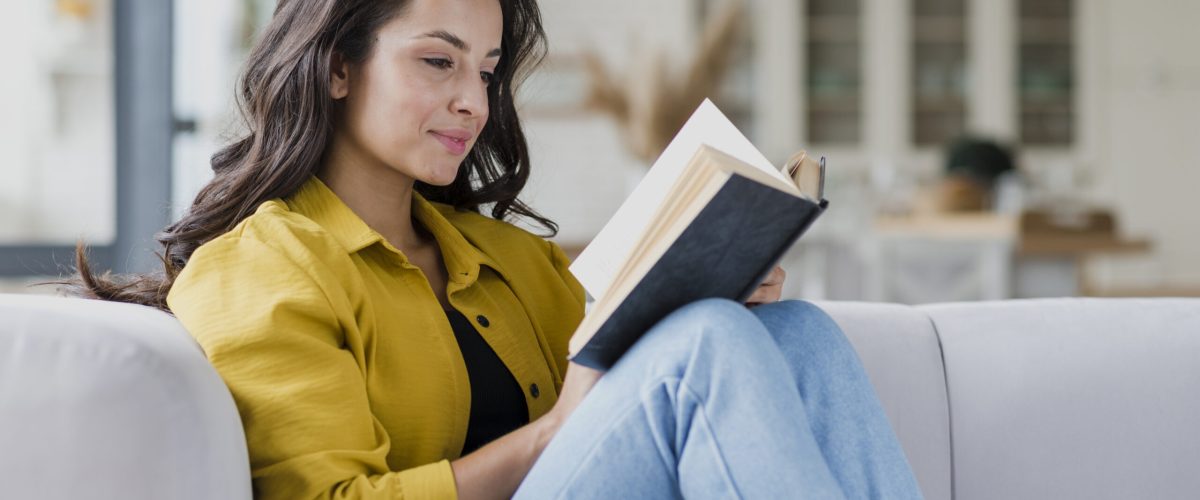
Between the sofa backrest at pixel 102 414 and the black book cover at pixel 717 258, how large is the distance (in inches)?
13.2

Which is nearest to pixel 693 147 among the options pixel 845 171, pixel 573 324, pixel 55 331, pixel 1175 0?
pixel 573 324

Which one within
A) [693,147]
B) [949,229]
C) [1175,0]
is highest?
[1175,0]

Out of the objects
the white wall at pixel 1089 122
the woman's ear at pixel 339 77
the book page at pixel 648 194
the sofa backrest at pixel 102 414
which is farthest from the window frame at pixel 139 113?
the white wall at pixel 1089 122

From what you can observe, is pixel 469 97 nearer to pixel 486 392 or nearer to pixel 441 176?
pixel 441 176

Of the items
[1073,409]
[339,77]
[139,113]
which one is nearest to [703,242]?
[339,77]

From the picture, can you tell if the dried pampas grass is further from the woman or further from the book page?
the book page

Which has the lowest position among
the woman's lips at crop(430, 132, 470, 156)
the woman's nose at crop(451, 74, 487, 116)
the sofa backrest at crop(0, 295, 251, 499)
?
the sofa backrest at crop(0, 295, 251, 499)

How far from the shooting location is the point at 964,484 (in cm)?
142

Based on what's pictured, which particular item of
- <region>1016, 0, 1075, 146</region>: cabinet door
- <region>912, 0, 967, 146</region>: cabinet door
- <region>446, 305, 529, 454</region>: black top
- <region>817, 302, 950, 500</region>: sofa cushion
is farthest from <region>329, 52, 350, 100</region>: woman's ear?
<region>1016, 0, 1075, 146</region>: cabinet door

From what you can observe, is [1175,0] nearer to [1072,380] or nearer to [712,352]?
[1072,380]

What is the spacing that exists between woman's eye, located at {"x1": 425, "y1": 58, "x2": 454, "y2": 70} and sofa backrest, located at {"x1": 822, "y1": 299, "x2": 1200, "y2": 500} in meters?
0.55

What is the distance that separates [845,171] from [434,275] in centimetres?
549

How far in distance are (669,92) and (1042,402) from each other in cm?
260

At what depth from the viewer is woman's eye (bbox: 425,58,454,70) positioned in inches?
51.7
